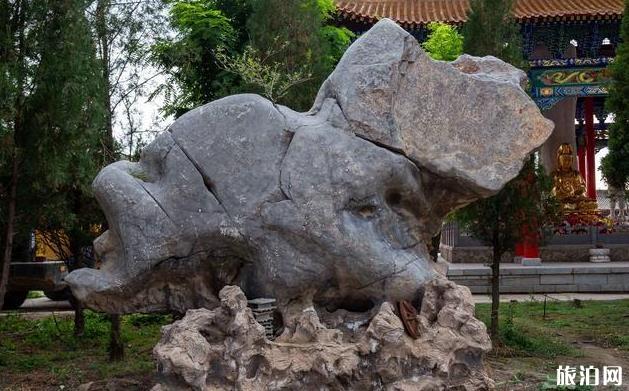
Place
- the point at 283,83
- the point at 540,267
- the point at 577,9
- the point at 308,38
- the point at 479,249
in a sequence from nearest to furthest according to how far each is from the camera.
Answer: the point at 283,83 < the point at 308,38 < the point at 540,267 < the point at 479,249 < the point at 577,9

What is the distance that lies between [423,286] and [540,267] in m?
9.50

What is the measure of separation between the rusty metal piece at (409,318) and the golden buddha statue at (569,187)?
1317cm

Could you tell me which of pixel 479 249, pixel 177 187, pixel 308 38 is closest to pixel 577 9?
pixel 479 249

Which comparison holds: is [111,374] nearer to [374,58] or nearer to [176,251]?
[176,251]

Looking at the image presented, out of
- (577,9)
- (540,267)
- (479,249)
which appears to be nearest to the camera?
(540,267)

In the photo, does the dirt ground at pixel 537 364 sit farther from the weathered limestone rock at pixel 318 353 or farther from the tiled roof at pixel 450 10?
the tiled roof at pixel 450 10

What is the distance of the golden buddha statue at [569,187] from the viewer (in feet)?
60.8

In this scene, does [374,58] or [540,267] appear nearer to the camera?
[374,58]

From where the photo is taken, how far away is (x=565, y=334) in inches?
400

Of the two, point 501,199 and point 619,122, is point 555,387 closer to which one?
point 501,199

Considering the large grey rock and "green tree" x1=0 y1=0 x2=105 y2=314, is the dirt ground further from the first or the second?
"green tree" x1=0 y1=0 x2=105 y2=314

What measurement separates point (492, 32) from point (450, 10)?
8.69 meters

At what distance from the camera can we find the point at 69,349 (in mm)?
9211

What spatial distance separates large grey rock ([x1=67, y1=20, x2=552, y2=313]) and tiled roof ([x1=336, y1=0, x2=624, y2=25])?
10918 millimetres
